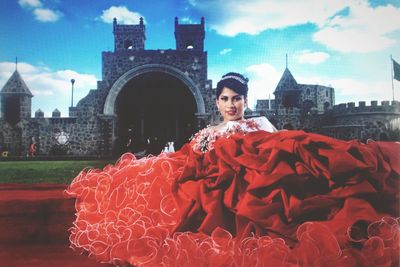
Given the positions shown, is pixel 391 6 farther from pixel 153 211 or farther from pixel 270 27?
pixel 153 211

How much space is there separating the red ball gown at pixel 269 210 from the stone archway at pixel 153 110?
129cm

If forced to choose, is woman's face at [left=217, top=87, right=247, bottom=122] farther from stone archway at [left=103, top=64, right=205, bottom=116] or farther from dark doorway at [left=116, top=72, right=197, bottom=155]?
stone archway at [left=103, top=64, right=205, bottom=116]

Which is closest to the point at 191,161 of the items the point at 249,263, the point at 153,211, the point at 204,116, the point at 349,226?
the point at 153,211

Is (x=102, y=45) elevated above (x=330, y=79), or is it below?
above

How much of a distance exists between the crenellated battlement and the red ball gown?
0.98 m

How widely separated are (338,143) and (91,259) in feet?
3.14

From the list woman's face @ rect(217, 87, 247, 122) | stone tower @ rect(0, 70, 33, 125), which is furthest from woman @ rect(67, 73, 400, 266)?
stone tower @ rect(0, 70, 33, 125)

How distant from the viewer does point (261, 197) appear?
1.22 metres

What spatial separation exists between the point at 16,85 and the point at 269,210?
5.49ft

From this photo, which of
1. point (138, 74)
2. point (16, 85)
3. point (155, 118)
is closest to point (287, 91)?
point (155, 118)

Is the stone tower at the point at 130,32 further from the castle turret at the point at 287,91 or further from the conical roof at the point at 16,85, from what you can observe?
the castle turret at the point at 287,91

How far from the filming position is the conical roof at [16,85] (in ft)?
6.61

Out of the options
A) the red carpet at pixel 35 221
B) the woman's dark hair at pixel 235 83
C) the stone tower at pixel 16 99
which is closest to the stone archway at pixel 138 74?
the stone tower at pixel 16 99

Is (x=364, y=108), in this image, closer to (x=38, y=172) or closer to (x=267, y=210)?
(x=267, y=210)
